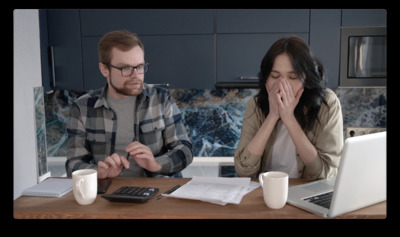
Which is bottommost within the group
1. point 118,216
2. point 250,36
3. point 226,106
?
point 118,216

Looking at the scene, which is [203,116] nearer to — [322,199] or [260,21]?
[260,21]

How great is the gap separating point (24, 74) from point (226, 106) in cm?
158

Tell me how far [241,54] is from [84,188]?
1782 millimetres

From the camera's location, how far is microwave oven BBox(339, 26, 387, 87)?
254cm

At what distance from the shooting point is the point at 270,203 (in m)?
1.12

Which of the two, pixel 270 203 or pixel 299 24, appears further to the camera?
pixel 299 24

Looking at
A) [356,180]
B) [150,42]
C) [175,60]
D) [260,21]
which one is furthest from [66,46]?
[356,180]

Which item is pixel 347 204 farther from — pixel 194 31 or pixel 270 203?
pixel 194 31

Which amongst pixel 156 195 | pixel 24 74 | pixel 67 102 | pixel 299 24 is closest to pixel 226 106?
A: pixel 299 24

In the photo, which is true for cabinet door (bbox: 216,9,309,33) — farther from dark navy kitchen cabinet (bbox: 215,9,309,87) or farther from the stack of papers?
the stack of papers

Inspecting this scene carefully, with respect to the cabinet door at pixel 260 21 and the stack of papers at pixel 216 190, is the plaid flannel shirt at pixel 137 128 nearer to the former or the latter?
the stack of papers at pixel 216 190

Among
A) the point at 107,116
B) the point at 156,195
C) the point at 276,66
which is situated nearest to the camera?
the point at 156,195

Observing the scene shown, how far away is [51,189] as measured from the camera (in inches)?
50.8

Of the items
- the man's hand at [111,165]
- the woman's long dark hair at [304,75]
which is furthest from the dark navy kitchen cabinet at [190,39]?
the man's hand at [111,165]
